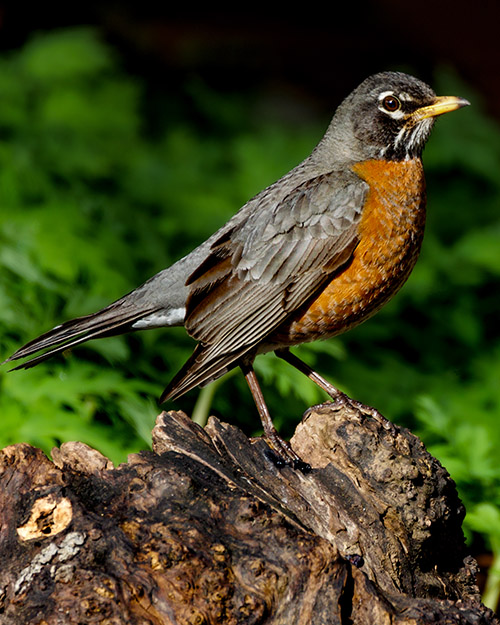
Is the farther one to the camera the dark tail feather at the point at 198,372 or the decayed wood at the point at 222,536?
the dark tail feather at the point at 198,372

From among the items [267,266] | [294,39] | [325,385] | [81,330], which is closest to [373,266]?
[267,266]

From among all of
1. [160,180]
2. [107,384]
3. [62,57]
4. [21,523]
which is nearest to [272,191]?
[107,384]

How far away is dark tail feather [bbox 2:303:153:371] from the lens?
392 cm

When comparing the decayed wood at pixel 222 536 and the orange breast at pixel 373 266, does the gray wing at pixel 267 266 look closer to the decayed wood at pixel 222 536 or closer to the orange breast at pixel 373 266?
the orange breast at pixel 373 266

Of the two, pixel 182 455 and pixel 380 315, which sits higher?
pixel 380 315

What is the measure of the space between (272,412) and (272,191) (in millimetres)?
1321

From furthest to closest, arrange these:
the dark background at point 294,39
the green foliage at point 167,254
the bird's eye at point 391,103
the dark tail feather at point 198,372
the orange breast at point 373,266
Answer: the dark background at point 294,39 → the bird's eye at point 391,103 → the green foliage at point 167,254 → the orange breast at point 373,266 → the dark tail feather at point 198,372

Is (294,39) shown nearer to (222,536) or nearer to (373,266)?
(373,266)

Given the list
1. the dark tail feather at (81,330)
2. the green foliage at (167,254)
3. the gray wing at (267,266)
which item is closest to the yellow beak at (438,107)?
the gray wing at (267,266)

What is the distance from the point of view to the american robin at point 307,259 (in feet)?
13.3

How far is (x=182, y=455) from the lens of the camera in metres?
3.08

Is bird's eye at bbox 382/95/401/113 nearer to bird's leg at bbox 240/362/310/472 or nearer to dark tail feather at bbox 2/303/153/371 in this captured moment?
bird's leg at bbox 240/362/310/472

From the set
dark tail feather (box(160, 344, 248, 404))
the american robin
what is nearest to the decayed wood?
dark tail feather (box(160, 344, 248, 404))

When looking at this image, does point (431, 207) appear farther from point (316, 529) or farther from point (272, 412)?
point (316, 529)
